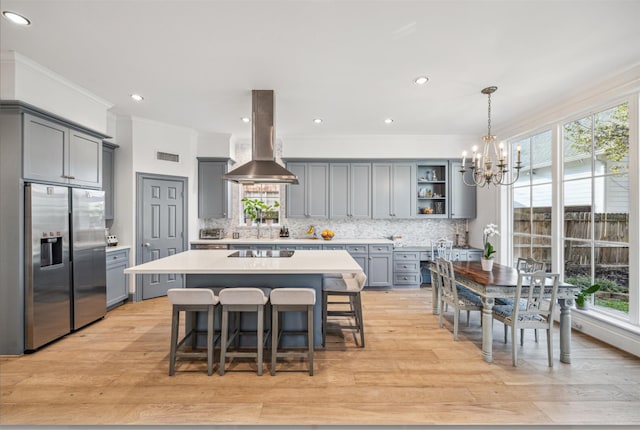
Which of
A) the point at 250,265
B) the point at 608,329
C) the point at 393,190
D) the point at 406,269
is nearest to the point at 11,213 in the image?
the point at 250,265

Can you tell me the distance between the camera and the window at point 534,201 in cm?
405

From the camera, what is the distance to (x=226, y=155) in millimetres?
5473

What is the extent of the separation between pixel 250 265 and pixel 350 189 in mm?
3282

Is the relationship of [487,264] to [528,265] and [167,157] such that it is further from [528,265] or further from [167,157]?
[167,157]

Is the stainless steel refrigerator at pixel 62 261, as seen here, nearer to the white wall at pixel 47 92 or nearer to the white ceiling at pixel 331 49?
the white wall at pixel 47 92

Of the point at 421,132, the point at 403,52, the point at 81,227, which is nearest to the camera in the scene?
the point at 403,52

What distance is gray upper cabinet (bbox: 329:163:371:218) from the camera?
5.64m

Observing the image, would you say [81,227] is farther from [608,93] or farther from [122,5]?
[608,93]

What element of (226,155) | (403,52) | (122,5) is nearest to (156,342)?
(122,5)

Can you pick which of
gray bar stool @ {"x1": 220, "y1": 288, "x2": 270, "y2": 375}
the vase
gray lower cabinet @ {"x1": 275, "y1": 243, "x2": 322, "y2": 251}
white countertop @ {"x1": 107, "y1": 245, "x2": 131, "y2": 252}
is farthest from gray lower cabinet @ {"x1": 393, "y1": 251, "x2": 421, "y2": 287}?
white countertop @ {"x1": 107, "y1": 245, "x2": 131, "y2": 252}

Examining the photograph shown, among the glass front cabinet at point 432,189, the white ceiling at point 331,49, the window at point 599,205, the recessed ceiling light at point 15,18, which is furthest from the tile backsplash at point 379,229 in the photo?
the recessed ceiling light at point 15,18

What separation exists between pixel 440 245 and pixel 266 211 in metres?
3.29

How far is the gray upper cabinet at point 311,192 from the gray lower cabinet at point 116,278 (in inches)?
107

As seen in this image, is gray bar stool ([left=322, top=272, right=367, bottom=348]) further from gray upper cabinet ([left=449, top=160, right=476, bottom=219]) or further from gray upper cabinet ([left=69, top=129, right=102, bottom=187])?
gray upper cabinet ([left=449, top=160, right=476, bottom=219])
